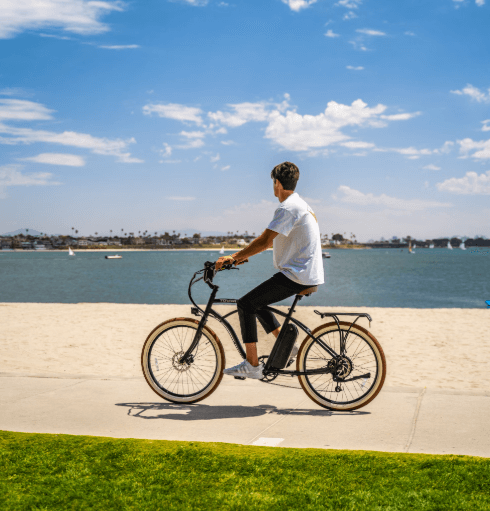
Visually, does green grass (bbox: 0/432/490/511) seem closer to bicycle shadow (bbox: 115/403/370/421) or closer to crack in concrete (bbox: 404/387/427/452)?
crack in concrete (bbox: 404/387/427/452)

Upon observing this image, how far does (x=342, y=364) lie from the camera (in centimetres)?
510

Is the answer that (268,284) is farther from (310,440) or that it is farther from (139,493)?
(139,493)

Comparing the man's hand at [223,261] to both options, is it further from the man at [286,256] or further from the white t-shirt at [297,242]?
the white t-shirt at [297,242]

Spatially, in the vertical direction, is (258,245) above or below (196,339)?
above

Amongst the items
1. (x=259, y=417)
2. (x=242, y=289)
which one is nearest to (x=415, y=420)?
(x=259, y=417)

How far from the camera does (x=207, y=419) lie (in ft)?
16.3

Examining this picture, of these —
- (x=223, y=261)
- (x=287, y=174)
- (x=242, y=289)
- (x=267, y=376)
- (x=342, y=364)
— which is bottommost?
(x=242, y=289)

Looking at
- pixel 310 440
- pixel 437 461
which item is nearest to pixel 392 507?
pixel 437 461

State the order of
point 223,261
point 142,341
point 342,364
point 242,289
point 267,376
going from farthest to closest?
point 242,289 < point 142,341 < point 267,376 < point 342,364 < point 223,261

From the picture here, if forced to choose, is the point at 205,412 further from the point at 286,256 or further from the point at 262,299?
the point at 286,256

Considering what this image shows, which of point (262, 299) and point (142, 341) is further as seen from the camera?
point (142, 341)

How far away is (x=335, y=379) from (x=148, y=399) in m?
1.83

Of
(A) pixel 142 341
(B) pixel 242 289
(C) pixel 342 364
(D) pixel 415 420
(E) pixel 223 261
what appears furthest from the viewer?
(B) pixel 242 289

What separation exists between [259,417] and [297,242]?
1.54m
